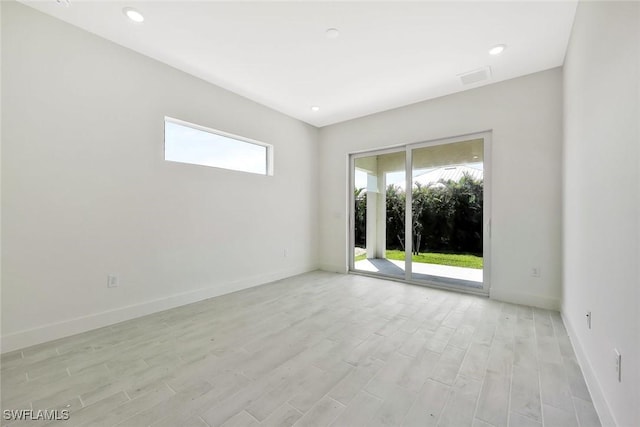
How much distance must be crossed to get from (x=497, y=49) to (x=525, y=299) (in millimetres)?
2875

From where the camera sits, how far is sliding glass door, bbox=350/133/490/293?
11.8 feet

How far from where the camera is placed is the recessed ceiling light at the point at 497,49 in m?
2.61

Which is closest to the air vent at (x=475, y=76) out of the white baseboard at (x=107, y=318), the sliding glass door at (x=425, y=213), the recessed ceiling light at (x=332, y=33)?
the sliding glass door at (x=425, y=213)

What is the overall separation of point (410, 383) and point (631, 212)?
1.48 metres

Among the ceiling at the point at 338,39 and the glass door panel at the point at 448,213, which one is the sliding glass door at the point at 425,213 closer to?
the glass door panel at the point at 448,213

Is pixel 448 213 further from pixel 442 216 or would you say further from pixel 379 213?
pixel 379 213

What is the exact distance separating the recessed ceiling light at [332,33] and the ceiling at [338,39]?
0.16ft

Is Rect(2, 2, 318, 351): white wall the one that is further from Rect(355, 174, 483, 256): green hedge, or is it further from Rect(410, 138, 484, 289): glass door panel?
Rect(410, 138, 484, 289): glass door panel

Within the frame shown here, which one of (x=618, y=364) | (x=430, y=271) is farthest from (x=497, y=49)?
(x=430, y=271)

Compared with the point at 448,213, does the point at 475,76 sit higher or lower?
higher

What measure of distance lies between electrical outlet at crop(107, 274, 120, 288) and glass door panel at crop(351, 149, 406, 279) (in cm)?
355

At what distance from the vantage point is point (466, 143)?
3.68 m

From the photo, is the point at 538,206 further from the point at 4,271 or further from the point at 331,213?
the point at 4,271

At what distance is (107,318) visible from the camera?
2.55 meters
